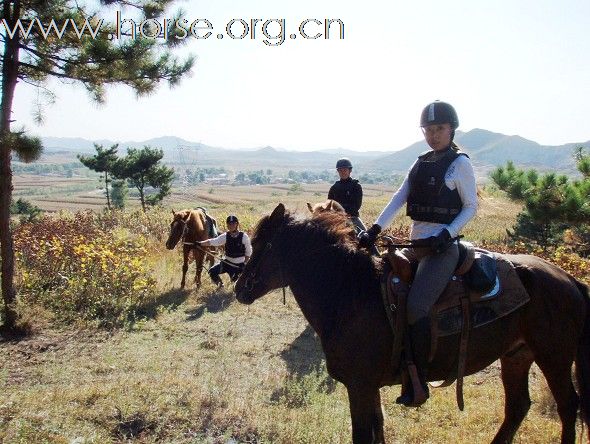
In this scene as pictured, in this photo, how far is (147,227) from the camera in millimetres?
18359

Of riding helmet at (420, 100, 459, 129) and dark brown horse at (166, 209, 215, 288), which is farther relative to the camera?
dark brown horse at (166, 209, 215, 288)

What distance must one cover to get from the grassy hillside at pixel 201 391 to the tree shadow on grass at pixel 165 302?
0.36m

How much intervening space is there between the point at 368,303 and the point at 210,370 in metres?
3.77

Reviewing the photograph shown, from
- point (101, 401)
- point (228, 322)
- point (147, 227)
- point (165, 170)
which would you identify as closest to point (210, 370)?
point (101, 401)

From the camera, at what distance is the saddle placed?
3357mm

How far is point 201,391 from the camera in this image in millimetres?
5309

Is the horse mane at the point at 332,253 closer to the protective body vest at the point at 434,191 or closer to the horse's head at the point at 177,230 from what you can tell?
the protective body vest at the point at 434,191

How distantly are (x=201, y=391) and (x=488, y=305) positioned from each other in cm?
352

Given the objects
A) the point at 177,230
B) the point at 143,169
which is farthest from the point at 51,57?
the point at 143,169

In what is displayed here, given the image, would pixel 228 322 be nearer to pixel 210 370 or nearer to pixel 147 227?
pixel 210 370

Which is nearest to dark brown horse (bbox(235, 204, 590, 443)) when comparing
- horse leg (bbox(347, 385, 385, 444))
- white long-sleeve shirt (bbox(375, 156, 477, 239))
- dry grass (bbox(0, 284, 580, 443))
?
horse leg (bbox(347, 385, 385, 444))

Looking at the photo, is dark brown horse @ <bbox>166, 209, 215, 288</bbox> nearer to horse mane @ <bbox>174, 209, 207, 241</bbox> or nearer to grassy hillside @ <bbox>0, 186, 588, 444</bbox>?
horse mane @ <bbox>174, 209, 207, 241</bbox>

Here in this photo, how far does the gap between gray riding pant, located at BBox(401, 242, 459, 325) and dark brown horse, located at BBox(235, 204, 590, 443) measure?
26cm

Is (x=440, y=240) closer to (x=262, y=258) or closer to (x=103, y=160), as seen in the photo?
(x=262, y=258)
